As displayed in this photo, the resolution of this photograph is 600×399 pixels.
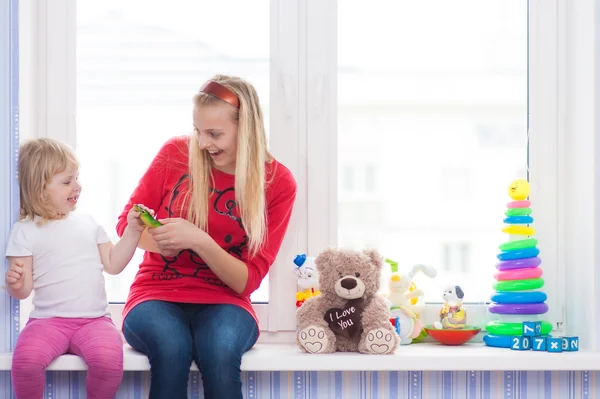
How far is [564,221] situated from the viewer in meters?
2.00

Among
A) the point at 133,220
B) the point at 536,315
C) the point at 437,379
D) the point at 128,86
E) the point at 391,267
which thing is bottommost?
the point at 437,379

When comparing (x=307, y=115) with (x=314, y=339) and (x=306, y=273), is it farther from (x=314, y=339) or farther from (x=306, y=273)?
(x=314, y=339)

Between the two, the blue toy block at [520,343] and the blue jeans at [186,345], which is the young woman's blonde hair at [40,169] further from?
the blue toy block at [520,343]

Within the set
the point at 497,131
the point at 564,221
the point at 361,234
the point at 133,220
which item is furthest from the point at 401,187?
the point at 133,220

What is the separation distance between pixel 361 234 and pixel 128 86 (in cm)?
73

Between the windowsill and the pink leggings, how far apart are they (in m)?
0.04

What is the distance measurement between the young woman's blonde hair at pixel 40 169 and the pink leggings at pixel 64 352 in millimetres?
258

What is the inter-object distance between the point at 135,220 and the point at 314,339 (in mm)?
492

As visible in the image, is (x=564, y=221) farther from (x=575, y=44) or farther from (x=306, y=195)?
(x=306, y=195)

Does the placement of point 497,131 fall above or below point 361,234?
above

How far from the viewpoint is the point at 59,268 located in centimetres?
172

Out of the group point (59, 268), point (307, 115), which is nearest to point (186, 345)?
point (59, 268)

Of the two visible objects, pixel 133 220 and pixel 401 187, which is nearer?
pixel 133 220

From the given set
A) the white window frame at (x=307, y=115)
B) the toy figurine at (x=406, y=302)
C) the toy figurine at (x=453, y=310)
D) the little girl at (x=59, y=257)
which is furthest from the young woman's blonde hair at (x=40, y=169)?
the toy figurine at (x=453, y=310)
